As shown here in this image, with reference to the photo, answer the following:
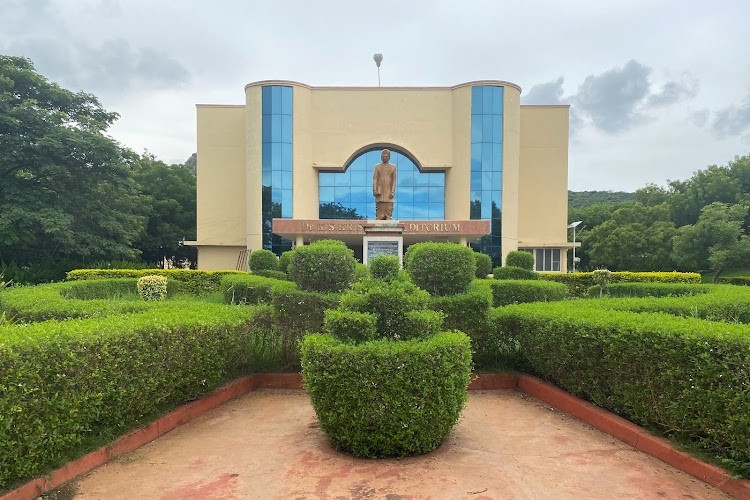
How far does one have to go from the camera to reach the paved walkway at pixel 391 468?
9.95 ft

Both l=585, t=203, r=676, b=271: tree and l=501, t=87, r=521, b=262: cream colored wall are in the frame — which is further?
l=585, t=203, r=676, b=271: tree

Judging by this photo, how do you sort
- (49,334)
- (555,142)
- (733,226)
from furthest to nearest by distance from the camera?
(555,142) → (733,226) → (49,334)

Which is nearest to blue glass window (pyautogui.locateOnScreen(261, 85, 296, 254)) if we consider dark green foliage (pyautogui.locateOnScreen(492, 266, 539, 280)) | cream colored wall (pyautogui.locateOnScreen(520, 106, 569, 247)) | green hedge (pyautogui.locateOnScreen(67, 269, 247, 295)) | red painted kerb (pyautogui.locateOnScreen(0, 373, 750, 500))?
green hedge (pyautogui.locateOnScreen(67, 269, 247, 295))

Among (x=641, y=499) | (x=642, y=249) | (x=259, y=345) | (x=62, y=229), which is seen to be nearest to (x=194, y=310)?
(x=259, y=345)

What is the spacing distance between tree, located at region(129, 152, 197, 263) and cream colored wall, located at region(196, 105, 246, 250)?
14.7 ft

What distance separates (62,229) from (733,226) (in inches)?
1274

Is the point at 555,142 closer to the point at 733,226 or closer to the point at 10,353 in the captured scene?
the point at 733,226

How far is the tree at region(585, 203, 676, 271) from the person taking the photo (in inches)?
1238

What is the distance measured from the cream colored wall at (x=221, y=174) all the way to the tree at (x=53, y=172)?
883cm

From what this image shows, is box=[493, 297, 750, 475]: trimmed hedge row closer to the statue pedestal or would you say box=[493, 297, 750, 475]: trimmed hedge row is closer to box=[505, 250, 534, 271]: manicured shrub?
the statue pedestal

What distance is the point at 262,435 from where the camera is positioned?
13.5 ft

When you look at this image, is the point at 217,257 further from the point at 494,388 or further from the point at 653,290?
the point at 494,388

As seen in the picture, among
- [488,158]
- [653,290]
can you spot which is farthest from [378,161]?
[653,290]

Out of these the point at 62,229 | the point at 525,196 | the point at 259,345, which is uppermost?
the point at 525,196
